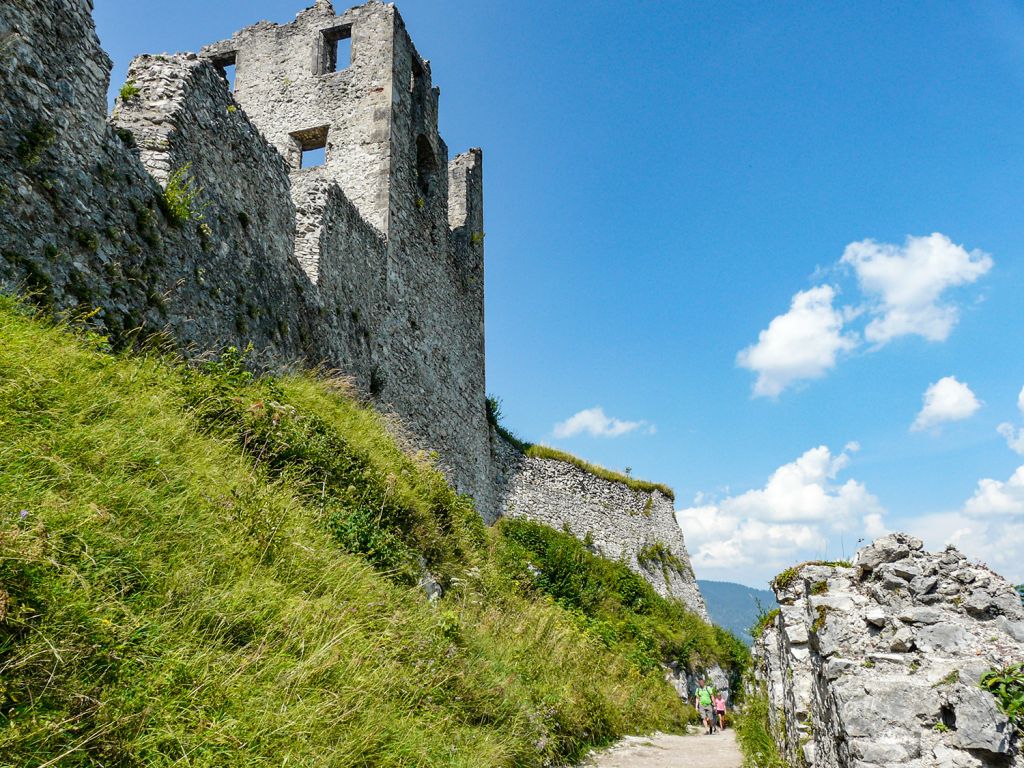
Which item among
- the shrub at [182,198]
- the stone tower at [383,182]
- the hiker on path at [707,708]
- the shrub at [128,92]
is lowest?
the hiker on path at [707,708]

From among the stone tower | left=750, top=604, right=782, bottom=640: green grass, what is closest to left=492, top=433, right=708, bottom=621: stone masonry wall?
the stone tower

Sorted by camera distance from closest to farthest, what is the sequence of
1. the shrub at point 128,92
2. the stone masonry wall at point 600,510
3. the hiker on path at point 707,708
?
the shrub at point 128,92
the hiker on path at point 707,708
the stone masonry wall at point 600,510

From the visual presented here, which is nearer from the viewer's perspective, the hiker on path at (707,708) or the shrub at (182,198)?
the shrub at (182,198)

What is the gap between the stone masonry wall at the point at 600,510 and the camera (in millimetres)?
22328

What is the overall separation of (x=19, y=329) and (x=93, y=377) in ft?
1.84

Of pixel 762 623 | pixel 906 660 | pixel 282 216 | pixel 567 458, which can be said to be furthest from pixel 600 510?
pixel 906 660

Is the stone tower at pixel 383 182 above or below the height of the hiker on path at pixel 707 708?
above

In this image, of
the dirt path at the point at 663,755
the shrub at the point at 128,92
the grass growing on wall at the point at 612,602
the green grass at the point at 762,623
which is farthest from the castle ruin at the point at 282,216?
the green grass at the point at 762,623

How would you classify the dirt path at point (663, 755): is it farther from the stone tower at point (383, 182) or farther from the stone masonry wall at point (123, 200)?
the stone tower at point (383, 182)

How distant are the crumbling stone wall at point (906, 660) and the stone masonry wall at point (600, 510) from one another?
663 inches

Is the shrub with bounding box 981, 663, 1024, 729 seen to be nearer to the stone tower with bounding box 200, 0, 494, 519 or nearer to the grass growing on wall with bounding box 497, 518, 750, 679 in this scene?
the stone tower with bounding box 200, 0, 494, 519

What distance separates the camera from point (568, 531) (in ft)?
75.5

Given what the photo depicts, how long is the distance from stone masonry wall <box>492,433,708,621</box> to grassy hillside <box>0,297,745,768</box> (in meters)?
14.1

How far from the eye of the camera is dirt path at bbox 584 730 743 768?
7.43m
